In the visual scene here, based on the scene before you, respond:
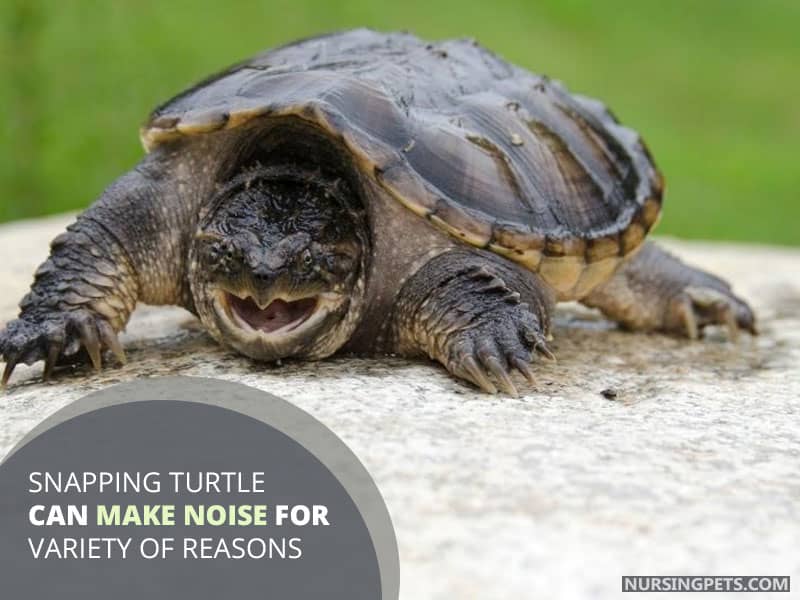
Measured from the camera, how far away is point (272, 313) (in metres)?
3.11

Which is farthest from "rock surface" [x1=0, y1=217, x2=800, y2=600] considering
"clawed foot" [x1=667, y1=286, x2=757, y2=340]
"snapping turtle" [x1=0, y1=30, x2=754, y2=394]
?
"clawed foot" [x1=667, y1=286, x2=757, y2=340]

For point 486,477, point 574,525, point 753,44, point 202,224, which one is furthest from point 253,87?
point 753,44

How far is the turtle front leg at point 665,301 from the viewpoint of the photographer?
4.50 m

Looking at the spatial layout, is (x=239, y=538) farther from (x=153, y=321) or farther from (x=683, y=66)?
(x=683, y=66)

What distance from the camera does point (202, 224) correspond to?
10.5 ft

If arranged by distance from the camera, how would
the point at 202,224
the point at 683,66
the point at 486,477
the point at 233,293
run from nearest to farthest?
the point at 486,477 < the point at 233,293 < the point at 202,224 < the point at 683,66

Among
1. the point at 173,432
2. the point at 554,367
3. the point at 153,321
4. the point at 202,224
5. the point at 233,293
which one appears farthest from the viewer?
the point at 153,321

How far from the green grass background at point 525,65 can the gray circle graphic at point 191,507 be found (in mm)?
7542

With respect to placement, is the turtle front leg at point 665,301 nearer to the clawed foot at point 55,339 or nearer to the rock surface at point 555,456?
the rock surface at point 555,456

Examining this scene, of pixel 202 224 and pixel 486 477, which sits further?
pixel 202 224

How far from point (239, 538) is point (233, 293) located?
3.19ft

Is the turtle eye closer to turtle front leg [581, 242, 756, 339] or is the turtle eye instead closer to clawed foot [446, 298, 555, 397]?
clawed foot [446, 298, 555, 397]

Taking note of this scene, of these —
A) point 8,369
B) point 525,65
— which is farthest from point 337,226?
point 525,65

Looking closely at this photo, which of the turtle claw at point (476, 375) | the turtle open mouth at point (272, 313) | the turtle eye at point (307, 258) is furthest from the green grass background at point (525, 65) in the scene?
the turtle claw at point (476, 375)
